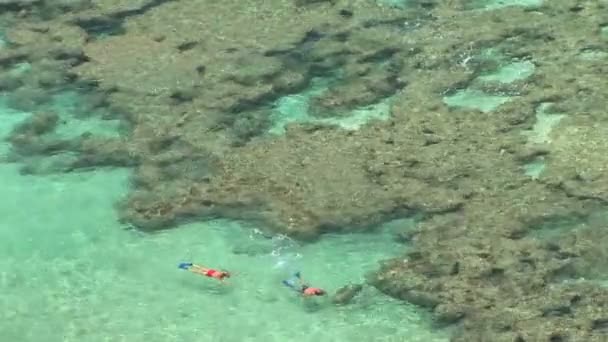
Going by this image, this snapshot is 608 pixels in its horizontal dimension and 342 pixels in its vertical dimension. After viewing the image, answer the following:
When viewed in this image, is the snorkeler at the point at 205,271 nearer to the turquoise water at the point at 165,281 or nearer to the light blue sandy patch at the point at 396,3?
the turquoise water at the point at 165,281

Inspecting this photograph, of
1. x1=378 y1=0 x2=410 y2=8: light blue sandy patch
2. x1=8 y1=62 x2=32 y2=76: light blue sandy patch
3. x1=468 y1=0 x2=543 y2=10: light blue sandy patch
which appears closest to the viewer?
x1=8 y1=62 x2=32 y2=76: light blue sandy patch

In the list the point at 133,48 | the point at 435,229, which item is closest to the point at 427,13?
the point at 133,48

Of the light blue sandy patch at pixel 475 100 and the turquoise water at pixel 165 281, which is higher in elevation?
the light blue sandy patch at pixel 475 100

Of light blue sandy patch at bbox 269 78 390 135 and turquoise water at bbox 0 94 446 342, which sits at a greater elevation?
light blue sandy patch at bbox 269 78 390 135

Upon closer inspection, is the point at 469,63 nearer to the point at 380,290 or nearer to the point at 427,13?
the point at 427,13

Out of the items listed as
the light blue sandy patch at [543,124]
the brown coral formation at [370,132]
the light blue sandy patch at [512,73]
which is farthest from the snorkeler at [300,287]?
the light blue sandy patch at [512,73]

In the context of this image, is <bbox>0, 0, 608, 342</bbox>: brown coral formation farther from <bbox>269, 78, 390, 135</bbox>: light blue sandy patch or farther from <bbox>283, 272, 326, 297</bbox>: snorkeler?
<bbox>283, 272, 326, 297</bbox>: snorkeler

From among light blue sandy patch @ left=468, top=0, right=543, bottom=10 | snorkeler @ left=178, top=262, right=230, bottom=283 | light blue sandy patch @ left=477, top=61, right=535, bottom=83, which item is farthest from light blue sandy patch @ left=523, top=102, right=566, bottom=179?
snorkeler @ left=178, top=262, right=230, bottom=283

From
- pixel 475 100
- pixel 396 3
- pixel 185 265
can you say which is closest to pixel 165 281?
pixel 185 265
